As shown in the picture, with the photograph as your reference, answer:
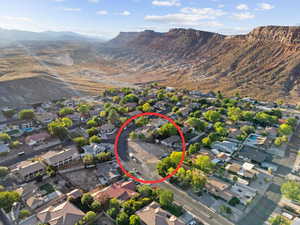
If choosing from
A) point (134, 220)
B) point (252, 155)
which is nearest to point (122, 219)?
point (134, 220)

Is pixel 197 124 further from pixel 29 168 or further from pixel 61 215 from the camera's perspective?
pixel 29 168

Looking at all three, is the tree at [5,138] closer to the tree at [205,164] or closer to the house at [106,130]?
the house at [106,130]

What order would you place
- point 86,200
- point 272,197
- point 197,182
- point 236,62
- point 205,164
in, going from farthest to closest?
point 236,62
point 205,164
point 272,197
point 197,182
point 86,200

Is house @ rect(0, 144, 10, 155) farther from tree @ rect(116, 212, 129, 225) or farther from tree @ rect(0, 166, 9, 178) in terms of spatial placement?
tree @ rect(116, 212, 129, 225)

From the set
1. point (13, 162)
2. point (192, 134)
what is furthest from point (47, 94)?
point (192, 134)

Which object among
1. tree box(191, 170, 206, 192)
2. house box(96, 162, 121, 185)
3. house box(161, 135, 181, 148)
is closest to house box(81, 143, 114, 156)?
house box(96, 162, 121, 185)
